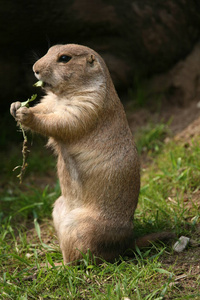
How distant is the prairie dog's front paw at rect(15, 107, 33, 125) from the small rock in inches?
78.4

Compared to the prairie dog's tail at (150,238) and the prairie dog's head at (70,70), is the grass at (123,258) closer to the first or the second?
the prairie dog's tail at (150,238)


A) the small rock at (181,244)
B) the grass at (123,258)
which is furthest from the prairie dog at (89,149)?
the small rock at (181,244)

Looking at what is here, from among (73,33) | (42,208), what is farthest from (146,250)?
(73,33)

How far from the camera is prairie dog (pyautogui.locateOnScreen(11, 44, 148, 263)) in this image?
411cm

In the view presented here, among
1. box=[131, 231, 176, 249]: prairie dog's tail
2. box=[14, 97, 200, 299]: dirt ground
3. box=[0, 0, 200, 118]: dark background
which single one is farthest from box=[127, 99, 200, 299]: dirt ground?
box=[0, 0, 200, 118]: dark background

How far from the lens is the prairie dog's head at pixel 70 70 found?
421 cm

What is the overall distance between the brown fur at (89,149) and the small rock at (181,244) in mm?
461

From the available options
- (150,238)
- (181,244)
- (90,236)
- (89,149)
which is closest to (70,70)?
(89,149)

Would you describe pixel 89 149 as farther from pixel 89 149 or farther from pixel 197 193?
pixel 197 193

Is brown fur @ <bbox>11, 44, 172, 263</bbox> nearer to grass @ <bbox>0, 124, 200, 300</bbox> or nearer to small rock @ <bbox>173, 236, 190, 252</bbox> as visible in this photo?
grass @ <bbox>0, 124, 200, 300</bbox>

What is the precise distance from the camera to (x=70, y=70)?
14.0 ft

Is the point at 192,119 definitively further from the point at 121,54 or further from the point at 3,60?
the point at 3,60

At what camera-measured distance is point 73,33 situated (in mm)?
7152

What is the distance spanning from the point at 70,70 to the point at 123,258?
203cm
